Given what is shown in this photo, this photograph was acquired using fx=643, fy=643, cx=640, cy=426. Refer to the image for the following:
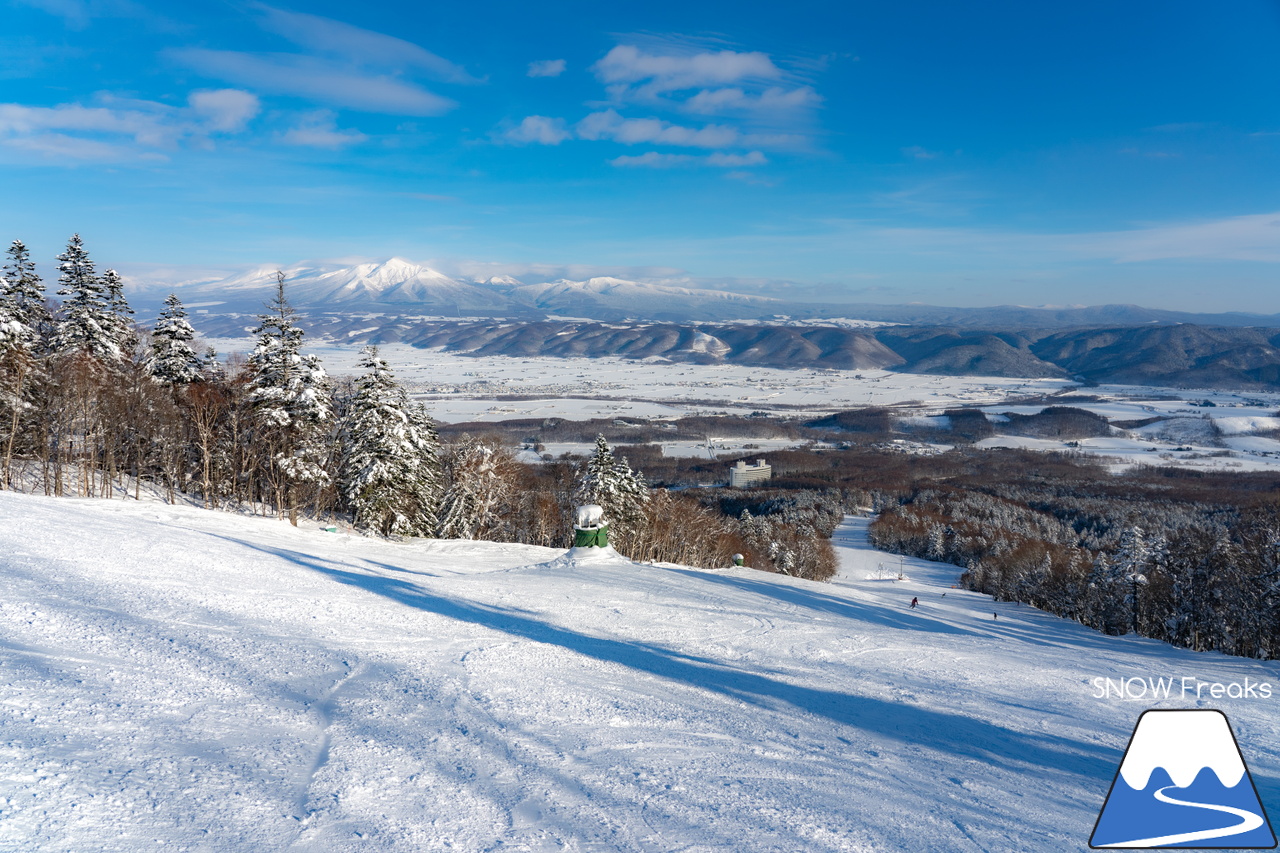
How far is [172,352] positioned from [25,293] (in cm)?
737

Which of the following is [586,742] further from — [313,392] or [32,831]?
[313,392]

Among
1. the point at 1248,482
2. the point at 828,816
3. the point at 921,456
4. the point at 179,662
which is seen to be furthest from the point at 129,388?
the point at 1248,482

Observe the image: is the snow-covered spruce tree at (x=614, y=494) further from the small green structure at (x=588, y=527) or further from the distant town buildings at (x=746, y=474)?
the distant town buildings at (x=746, y=474)

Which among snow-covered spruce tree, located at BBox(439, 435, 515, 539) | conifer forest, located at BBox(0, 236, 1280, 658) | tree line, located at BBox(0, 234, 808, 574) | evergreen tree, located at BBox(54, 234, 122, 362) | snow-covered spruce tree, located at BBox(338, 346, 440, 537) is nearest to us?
tree line, located at BBox(0, 234, 808, 574)

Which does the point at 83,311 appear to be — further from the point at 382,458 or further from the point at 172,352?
the point at 382,458

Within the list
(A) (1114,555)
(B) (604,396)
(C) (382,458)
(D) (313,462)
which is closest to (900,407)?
(B) (604,396)

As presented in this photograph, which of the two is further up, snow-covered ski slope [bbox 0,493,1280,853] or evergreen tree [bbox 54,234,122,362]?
evergreen tree [bbox 54,234,122,362]

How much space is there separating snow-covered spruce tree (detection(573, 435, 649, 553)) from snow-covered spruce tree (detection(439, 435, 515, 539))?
4.18 meters

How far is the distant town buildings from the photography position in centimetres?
9531

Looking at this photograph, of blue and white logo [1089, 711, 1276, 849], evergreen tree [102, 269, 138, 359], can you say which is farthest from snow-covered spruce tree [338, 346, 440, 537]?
blue and white logo [1089, 711, 1276, 849]

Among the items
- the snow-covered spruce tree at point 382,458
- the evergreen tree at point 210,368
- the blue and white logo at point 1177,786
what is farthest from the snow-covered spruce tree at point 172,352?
the blue and white logo at point 1177,786

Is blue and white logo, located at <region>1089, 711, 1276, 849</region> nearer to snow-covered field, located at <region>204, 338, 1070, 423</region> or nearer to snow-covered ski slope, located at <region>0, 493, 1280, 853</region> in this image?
snow-covered ski slope, located at <region>0, 493, 1280, 853</region>

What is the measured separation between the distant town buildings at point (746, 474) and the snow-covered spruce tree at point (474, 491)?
63.9 meters

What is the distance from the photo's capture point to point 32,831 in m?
Answer: 3.71
